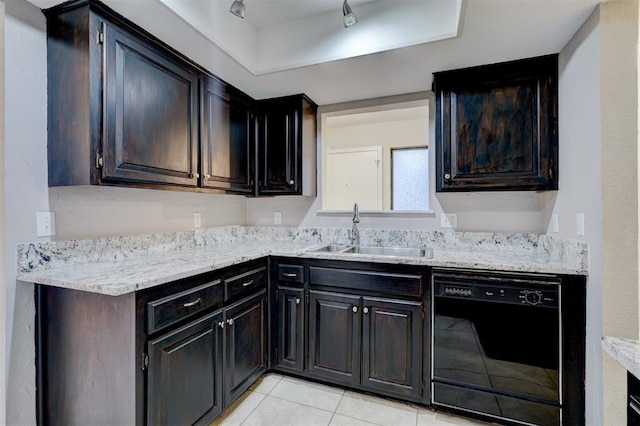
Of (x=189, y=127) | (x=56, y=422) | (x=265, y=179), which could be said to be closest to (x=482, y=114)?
(x=265, y=179)

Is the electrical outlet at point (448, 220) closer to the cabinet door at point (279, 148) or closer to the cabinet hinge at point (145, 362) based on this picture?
the cabinet door at point (279, 148)

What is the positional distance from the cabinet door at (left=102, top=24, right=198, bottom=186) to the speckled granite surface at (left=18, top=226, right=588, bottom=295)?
0.45 m

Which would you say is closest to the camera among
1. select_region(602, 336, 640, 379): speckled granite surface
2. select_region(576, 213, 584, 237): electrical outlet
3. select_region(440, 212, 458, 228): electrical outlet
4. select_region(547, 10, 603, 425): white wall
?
select_region(602, 336, 640, 379): speckled granite surface

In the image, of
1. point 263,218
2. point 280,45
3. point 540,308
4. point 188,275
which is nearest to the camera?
point 188,275

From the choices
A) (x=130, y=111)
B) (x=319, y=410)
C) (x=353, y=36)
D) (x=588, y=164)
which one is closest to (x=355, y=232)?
(x=319, y=410)

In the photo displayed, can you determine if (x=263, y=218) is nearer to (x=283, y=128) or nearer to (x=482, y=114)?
(x=283, y=128)

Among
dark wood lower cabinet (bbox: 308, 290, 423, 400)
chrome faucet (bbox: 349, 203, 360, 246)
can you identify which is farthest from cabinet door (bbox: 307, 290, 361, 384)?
chrome faucet (bbox: 349, 203, 360, 246)

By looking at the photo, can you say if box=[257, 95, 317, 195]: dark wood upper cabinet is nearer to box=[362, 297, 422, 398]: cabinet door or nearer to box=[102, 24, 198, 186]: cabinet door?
box=[102, 24, 198, 186]: cabinet door

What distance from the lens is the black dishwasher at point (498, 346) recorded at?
5.35ft

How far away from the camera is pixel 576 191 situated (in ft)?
5.44

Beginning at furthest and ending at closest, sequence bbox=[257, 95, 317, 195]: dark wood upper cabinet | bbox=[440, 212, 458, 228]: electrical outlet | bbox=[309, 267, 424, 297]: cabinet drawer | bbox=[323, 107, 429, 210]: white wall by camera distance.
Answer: bbox=[323, 107, 429, 210]: white wall → bbox=[257, 95, 317, 195]: dark wood upper cabinet → bbox=[440, 212, 458, 228]: electrical outlet → bbox=[309, 267, 424, 297]: cabinet drawer

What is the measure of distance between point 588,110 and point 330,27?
1.47 meters

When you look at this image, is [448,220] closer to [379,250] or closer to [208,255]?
[379,250]

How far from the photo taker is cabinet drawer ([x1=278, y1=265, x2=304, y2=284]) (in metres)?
2.13
